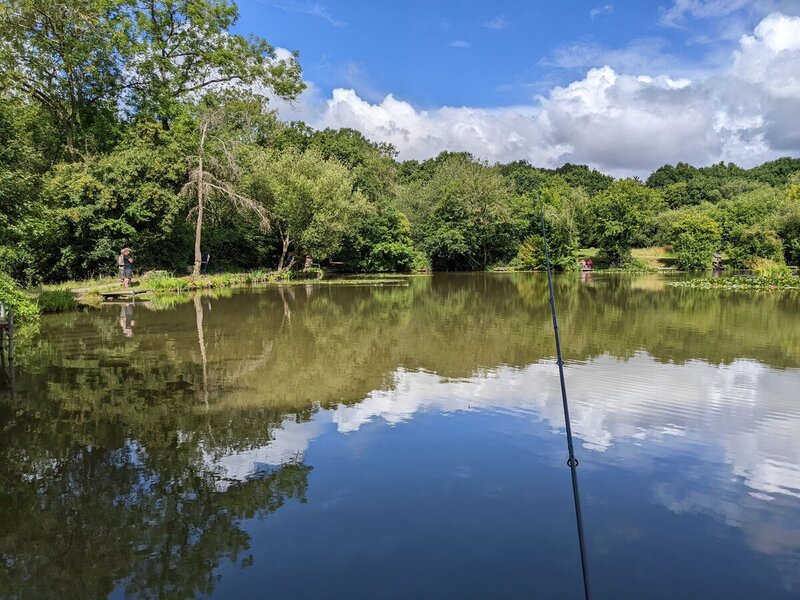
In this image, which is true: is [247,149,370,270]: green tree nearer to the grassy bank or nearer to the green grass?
the grassy bank

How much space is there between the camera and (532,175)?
3246 inches

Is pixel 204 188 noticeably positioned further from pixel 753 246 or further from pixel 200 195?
pixel 753 246

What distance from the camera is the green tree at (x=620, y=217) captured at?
53.3 meters

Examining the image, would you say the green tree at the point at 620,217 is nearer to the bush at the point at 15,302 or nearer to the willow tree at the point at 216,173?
the willow tree at the point at 216,173

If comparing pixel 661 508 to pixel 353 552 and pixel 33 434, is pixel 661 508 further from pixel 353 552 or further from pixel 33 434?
pixel 33 434

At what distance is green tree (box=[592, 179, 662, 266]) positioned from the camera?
53.3 meters

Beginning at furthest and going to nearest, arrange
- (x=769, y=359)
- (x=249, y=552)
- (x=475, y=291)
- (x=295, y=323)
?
(x=475, y=291), (x=295, y=323), (x=769, y=359), (x=249, y=552)

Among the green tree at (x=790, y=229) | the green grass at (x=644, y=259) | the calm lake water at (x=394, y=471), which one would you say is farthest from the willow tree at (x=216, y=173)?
the green tree at (x=790, y=229)

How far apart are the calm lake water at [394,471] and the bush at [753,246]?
40112 mm

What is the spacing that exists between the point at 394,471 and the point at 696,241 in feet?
174

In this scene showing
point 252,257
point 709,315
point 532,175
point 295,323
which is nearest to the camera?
point 295,323

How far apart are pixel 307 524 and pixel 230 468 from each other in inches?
63.7

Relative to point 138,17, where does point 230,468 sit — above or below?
below

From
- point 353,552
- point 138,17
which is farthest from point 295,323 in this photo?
point 138,17
